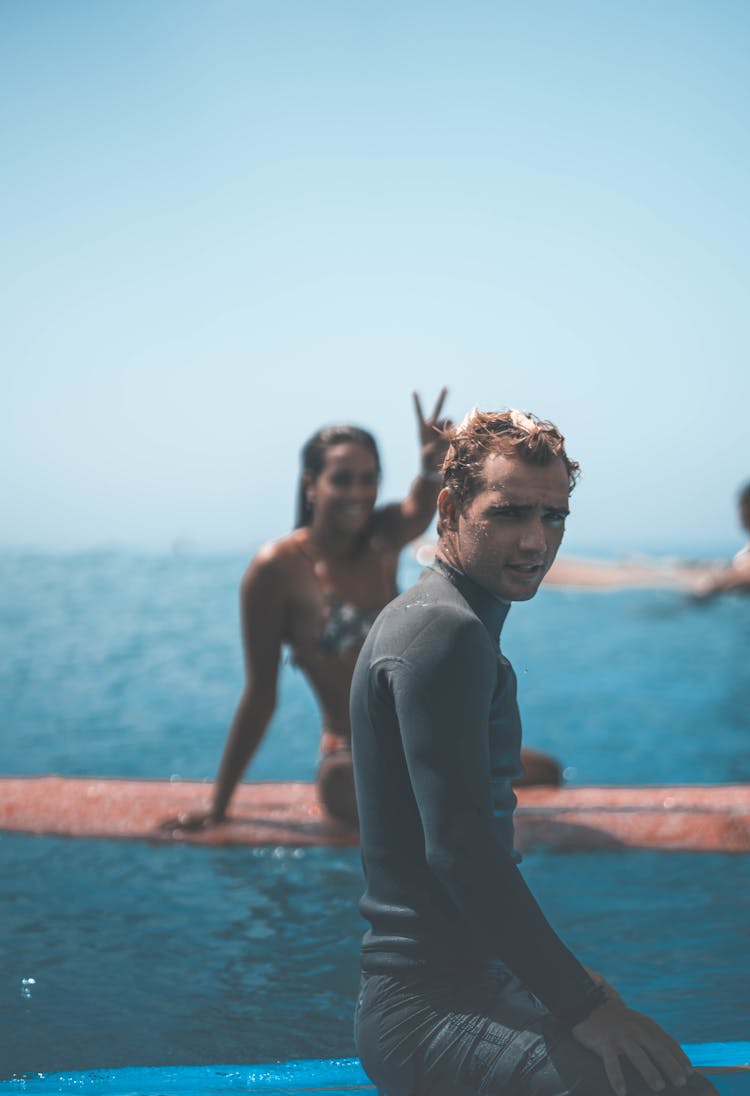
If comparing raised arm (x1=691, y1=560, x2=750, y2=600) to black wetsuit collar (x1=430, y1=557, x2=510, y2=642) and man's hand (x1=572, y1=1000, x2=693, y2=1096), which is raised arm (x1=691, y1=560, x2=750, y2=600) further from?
man's hand (x1=572, y1=1000, x2=693, y2=1096)

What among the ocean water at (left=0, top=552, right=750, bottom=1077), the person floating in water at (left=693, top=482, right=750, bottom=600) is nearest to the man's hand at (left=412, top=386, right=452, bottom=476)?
the ocean water at (left=0, top=552, right=750, bottom=1077)

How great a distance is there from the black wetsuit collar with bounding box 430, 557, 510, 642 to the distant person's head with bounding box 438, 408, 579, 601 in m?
0.01

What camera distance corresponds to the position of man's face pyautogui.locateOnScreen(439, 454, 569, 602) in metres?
1.92

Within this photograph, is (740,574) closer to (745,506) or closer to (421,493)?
(745,506)

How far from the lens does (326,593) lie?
464 centimetres

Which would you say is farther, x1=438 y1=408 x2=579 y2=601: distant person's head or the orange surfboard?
the orange surfboard

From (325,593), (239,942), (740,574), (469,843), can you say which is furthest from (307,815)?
(740,574)

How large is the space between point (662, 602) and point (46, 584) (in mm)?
16326

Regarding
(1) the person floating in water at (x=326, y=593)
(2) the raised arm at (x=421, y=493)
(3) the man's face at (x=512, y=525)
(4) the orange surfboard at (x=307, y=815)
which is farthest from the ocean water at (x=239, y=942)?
(3) the man's face at (x=512, y=525)

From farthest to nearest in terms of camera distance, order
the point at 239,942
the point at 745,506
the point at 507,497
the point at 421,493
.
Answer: the point at 745,506, the point at 421,493, the point at 239,942, the point at 507,497

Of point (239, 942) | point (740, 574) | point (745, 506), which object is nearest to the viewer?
point (239, 942)

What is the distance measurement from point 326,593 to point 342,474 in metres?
0.48

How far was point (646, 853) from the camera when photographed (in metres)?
4.59

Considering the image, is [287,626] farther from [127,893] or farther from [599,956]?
[599,956]
